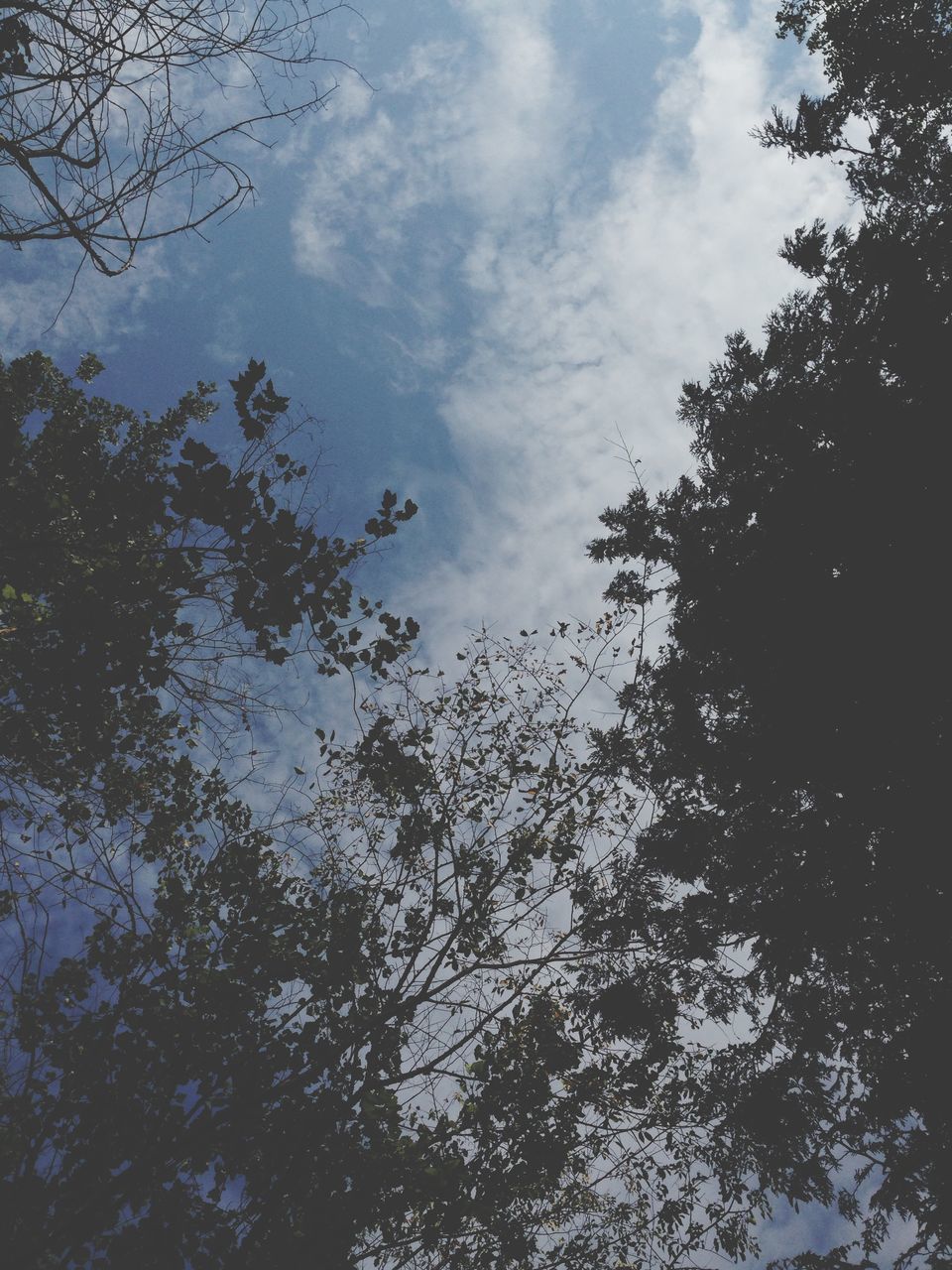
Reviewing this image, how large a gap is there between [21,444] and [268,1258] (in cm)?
1167

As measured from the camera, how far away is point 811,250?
736cm

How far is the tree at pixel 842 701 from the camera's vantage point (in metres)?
6.22

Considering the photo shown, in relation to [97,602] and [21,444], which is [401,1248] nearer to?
[97,602]

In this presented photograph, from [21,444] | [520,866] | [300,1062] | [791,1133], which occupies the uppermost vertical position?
[21,444]

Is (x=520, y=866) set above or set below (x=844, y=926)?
above

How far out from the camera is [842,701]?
21.8ft

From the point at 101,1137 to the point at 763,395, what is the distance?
10.5 m

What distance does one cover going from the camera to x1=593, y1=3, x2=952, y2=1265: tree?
622 cm

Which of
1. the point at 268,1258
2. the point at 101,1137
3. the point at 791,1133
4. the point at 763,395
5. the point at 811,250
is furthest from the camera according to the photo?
the point at 763,395

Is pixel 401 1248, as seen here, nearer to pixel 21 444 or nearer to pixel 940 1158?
pixel 940 1158

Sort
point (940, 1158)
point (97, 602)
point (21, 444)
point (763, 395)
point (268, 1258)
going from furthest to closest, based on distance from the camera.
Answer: point (21, 444)
point (763, 395)
point (940, 1158)
point (268, 1258)
point (97, 602)

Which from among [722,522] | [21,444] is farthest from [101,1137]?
[21,444]

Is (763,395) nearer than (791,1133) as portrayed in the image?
No

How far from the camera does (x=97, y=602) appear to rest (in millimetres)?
4324
